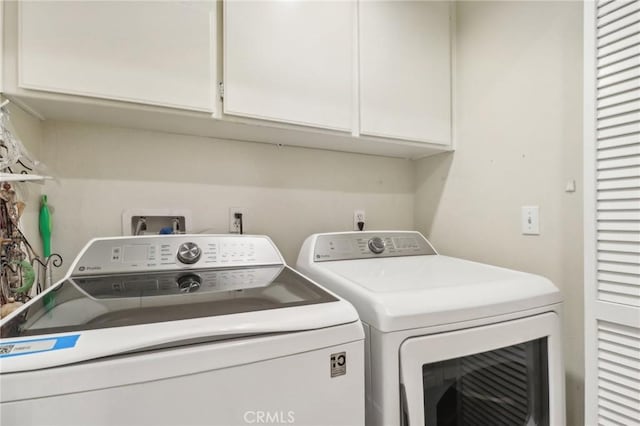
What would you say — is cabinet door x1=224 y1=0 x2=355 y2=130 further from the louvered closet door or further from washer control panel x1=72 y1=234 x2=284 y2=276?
the louvered closet door

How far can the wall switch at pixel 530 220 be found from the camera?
1.32m

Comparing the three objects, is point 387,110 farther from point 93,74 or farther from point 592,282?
point 93,74

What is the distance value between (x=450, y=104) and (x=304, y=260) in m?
1.12

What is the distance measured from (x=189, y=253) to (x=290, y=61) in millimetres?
865

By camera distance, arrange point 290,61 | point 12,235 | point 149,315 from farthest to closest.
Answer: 1. point 290,61
2. point 12,235
3. point 149,315

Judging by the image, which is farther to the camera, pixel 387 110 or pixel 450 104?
pixel 450 104

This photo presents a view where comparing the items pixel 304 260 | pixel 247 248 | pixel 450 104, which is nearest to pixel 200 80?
pixel 247 248

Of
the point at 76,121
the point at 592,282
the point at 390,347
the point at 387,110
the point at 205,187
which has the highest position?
the point at 387,110

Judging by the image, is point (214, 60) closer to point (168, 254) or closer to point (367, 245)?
point (168, 254)

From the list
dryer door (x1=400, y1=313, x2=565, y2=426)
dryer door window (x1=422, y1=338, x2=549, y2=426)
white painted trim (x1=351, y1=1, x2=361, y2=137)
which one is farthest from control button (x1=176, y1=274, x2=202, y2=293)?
white painted trim (x1=351, y1=1, x2=361, y2=137)

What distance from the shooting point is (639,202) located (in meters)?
0.91

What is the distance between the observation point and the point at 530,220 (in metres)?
1.34

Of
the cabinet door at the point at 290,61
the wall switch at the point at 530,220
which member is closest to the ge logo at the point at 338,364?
the cabinet door at the point at 290,61

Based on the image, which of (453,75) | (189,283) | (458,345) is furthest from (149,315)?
(453,75)
